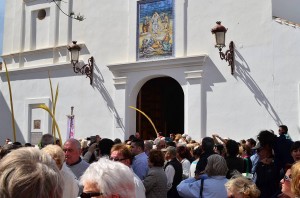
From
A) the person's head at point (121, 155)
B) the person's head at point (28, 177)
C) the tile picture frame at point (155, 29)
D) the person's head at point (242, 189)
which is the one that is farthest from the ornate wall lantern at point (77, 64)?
the person's head at point (28, 177)

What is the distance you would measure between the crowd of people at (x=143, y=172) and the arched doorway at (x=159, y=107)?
23.5 ft

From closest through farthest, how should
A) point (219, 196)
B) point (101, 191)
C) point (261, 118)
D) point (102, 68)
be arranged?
point (101, 191), point (219, 196), point (261, 118), point (102, 68)

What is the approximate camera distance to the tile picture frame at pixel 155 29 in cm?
1553

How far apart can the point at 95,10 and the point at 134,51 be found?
8.75ft

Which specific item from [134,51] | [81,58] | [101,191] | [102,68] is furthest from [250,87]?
[101,191]

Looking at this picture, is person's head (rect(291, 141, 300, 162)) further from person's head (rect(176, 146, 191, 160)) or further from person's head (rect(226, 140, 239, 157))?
person's head (rect(176, 146, 191, 160))

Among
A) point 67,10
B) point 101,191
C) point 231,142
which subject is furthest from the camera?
point 67,10

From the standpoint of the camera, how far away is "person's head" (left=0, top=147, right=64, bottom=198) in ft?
5.58

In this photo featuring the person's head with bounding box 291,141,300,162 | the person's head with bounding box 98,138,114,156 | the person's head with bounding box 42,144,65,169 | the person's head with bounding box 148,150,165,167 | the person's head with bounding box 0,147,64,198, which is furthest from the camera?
the person's head with bounding box 98,138,114,156

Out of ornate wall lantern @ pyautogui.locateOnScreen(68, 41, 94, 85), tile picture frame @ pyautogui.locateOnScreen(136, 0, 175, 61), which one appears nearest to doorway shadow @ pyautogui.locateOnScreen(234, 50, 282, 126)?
tile picture frame @ pyautogui.locateOnScreen(136, 0, 175, 61)

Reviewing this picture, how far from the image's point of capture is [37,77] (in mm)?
18703

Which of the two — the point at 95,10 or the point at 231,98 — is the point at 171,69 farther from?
the point at 95,10

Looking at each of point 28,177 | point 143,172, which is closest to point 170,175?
point 143,172

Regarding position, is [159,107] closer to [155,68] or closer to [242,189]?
[155,68]
